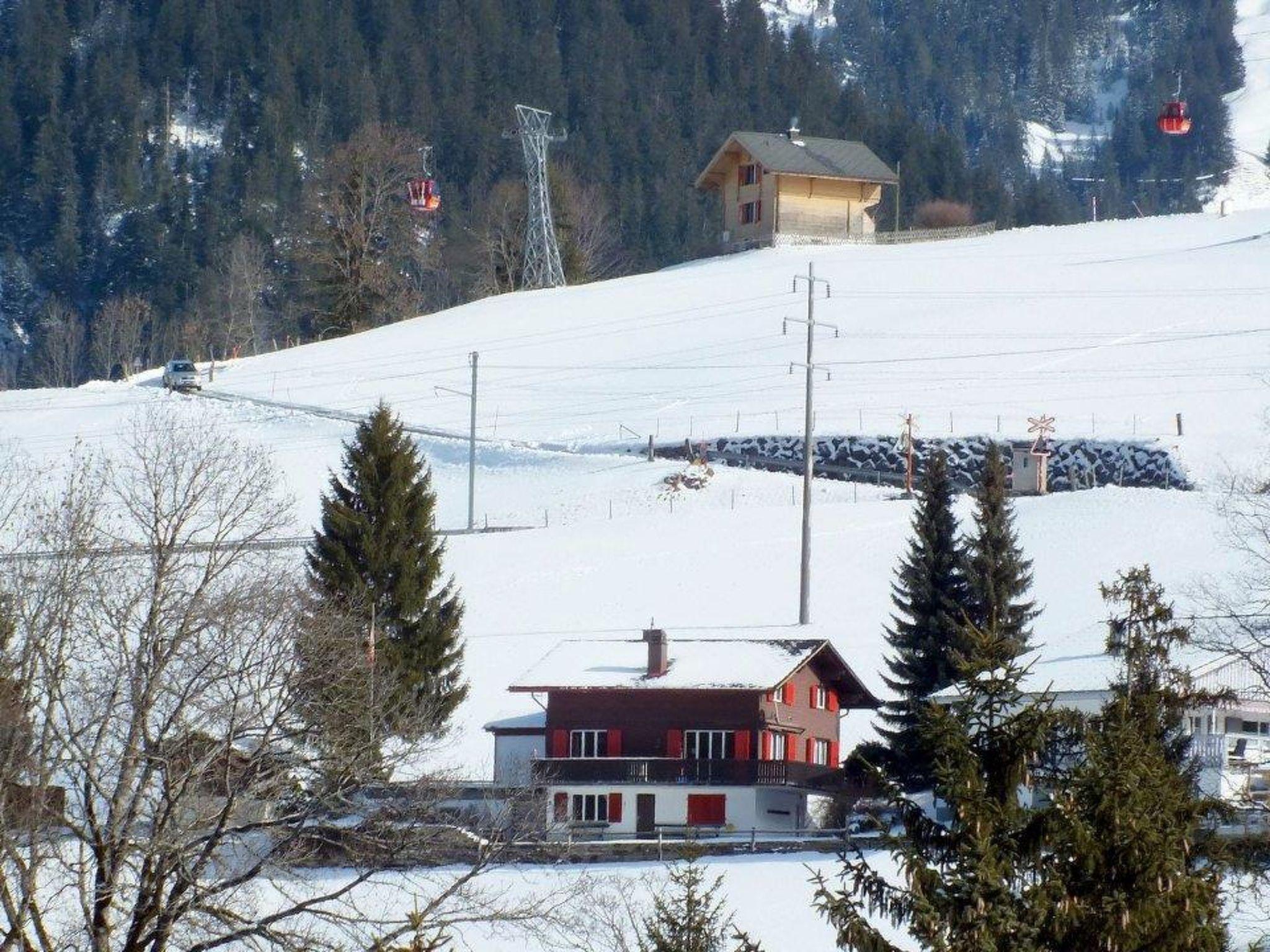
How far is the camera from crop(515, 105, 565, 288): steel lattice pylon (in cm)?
9294

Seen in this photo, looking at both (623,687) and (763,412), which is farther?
(763,412)

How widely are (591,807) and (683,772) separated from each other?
1.68 meters

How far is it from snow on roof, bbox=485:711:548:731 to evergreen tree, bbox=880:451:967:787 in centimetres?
612

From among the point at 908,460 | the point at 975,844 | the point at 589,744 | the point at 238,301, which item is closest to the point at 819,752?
the point at 589,744

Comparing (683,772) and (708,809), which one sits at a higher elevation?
(683,772)

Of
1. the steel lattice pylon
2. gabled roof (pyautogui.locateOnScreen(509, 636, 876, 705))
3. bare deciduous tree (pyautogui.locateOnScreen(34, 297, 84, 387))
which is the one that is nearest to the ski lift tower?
the steel lattice pylon

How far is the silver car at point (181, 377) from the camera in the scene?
72500 millimetres

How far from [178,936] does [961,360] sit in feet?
171

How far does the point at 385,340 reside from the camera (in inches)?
3292

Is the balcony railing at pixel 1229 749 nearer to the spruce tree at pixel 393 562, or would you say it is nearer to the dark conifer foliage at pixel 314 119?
the spruce tree at pixel 393 562

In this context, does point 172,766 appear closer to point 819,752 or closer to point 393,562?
point 393,562

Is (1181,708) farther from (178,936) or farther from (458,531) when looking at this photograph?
(458,531)

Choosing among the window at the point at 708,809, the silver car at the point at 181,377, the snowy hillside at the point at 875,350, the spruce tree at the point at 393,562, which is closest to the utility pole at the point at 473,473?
the snowy hillside at the point at 875,350

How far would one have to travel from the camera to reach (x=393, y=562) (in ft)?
124
